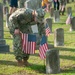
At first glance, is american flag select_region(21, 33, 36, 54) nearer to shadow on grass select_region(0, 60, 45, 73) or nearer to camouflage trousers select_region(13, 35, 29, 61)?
camouflage trousers select_region(13, 35, 29, 61)

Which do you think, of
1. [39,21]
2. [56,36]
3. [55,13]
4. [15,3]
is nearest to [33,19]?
[39,21]

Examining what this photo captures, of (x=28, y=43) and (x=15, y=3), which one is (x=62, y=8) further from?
(x=28, y=43)

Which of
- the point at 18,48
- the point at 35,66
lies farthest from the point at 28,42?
the point at 35,66

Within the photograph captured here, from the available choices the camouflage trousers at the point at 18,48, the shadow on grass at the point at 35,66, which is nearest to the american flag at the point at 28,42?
the camouflage trousers at the point at 18,48

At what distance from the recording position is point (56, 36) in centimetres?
1395

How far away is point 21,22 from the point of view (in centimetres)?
959

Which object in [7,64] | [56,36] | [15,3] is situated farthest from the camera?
[15,3]

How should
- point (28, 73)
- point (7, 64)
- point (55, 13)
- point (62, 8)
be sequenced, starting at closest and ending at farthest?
point (28, 73) < point (7, 64) < point (55, 13) < point (62, 8)

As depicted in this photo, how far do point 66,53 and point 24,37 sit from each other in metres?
2.89

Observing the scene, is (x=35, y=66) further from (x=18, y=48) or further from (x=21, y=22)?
(x=21, y=22)

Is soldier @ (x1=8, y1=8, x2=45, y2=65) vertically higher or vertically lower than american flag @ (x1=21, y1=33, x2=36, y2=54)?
higher

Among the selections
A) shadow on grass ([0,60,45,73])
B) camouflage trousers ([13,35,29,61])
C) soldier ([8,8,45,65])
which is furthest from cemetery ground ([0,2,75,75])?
soldier ([8,8,45,65])

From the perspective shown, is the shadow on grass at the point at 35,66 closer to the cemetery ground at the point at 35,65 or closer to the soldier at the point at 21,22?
the cemetery ground at the point at 35,65

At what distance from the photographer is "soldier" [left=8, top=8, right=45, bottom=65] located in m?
9.45
